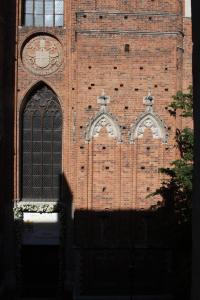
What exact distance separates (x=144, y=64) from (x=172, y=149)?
2389mm

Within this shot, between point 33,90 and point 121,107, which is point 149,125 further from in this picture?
point 33,90

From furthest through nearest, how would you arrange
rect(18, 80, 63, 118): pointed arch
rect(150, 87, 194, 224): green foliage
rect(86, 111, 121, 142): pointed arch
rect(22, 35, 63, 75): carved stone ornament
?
rect(22, 35, 63, 75): carved stone ornament < rect(18, 80, 63, 118): pointed arch < rect(86, 111, 121, 142): pointed arch < rect(150, 87, 194, 224): green foliage

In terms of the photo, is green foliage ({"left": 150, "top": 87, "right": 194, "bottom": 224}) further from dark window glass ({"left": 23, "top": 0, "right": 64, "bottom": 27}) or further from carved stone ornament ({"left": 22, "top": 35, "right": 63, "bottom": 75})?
dark window glass ({"left": 23, "top": 0, "right": 64, "bottom": 27})

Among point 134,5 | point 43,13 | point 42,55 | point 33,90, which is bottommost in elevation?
point 33,90

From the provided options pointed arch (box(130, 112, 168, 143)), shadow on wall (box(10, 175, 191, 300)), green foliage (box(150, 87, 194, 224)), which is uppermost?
pointed arch (box(130, 112, 168, 143))

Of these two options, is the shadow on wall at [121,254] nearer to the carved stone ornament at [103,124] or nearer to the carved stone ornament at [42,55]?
the carved stone ornament at [103,124]

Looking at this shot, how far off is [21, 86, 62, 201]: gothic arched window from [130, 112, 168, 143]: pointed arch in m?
2.42

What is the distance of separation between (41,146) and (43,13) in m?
3.85

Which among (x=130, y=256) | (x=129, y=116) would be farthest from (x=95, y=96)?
(x=130, y=256)

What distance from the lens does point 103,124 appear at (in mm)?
14336

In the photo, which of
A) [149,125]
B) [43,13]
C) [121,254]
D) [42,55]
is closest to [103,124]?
[149,125]

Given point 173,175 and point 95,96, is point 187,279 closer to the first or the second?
point 173,175

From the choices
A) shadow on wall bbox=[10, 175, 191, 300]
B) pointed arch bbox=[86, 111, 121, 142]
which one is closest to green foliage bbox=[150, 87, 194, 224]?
shadow on wall bbox=[10, 175, 191, 300]

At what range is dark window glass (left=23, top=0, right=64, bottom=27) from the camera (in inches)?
610
